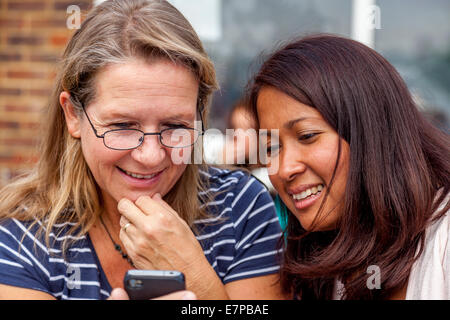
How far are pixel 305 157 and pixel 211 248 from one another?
2.18 ft

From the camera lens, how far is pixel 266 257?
2443 mm

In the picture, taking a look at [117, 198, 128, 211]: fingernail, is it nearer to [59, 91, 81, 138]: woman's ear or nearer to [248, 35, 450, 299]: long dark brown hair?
[59, 91, 81, 138]: woman's ear

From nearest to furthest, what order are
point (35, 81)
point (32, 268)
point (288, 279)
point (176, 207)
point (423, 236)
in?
point (423, 236)
point (32, 268)
point (288, 279)
point (176, 207)
point (35, 81)

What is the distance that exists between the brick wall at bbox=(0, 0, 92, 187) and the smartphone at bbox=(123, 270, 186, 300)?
3423 mm

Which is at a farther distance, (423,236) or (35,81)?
(35,81)

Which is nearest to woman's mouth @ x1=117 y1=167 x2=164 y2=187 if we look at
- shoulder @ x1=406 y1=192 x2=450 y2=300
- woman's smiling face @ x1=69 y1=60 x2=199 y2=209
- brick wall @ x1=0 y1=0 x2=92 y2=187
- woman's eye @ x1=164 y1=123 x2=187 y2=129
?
woman's smiling face @ x1=69 y1=60 x2=199 y2=209

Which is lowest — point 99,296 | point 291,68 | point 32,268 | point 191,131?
point 99,296

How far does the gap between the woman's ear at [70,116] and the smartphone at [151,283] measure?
76cm

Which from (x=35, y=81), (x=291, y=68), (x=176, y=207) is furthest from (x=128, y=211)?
(x=35, y=81)

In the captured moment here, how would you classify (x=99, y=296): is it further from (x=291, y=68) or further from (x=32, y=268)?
(x=291, y=68)

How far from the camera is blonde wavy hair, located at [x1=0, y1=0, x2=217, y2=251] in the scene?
7.07ft

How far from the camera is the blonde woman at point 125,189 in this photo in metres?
2.13

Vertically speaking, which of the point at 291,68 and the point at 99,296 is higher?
the point at 291,68

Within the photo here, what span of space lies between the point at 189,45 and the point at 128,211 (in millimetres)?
769
